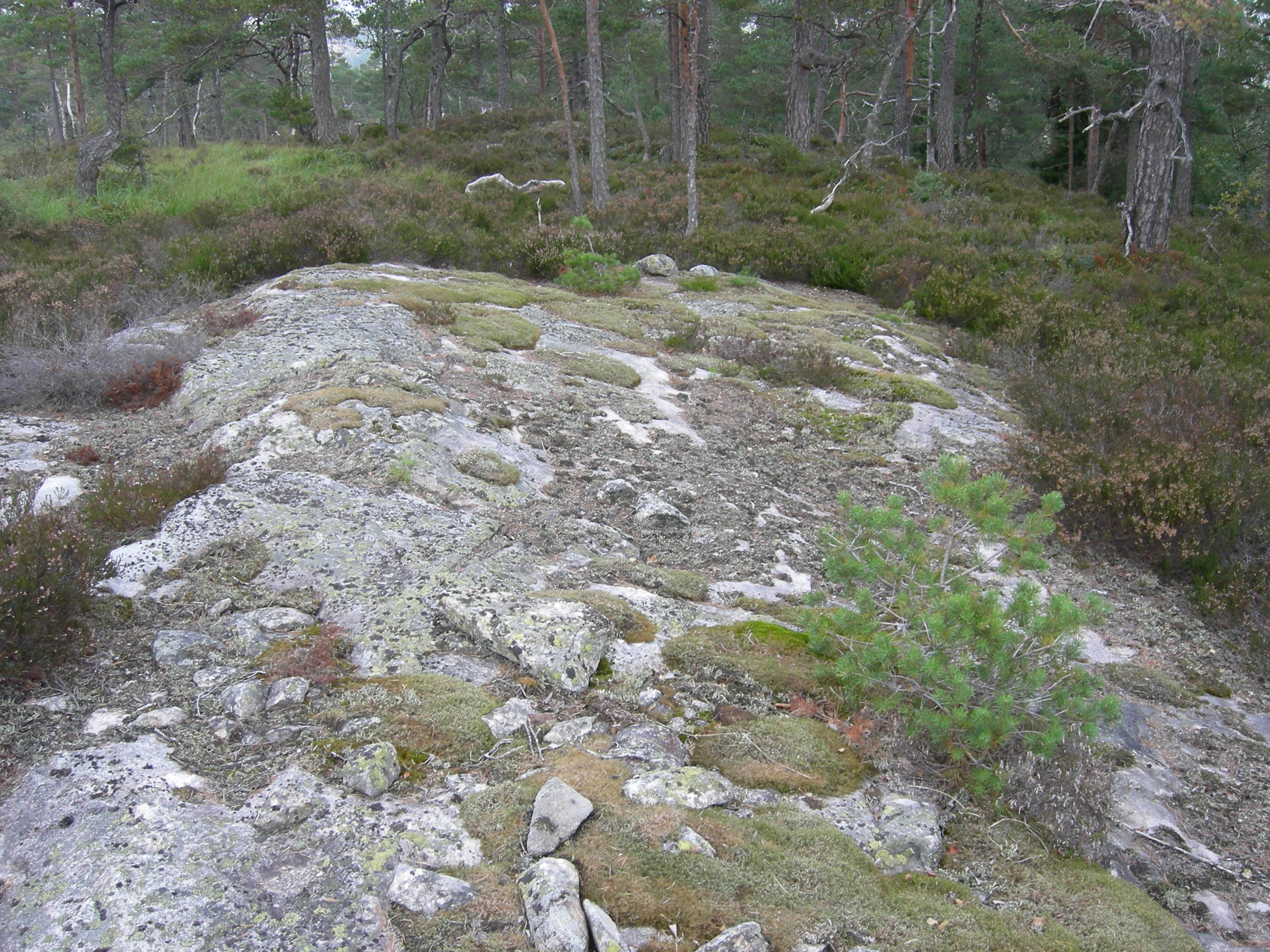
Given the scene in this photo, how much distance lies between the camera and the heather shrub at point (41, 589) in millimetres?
3043

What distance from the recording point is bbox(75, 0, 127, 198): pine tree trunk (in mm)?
14375

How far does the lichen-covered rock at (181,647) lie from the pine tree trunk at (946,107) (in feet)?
67.5

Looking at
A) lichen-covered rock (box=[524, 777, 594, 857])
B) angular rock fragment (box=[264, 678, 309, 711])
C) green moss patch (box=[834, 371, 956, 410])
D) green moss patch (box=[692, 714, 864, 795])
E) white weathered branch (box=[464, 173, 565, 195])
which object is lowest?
green moss patch (box=[692, 714, 864, 795])

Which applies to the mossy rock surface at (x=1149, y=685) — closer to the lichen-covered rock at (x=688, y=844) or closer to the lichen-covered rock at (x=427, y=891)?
the lichen-covered rock at (x=688, y=844)

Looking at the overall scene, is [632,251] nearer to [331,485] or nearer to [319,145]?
[331,485]

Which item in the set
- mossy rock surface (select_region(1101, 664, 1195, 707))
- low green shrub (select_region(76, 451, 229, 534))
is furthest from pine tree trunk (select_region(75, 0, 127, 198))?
mossy rock surface (select_region(1101, 664, 1195, 707))

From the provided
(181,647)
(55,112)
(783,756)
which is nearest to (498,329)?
(181,647)

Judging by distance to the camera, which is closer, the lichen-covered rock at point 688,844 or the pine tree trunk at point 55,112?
the lichen-covered rock at point 688,844

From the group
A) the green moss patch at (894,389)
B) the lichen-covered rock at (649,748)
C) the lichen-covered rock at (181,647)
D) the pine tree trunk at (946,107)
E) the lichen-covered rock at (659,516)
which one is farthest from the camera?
the pine tree trunk at (946,107)

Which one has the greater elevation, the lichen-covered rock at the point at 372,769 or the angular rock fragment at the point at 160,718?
the angular rock fragment at the point at 160,718

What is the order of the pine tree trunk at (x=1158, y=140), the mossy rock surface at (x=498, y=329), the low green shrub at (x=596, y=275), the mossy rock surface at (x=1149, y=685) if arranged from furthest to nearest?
1. the pine tree trunk at (x=1158, y=140)
2. the low green shrub at (x=596, y=275)
3. the mossy rock surface at (x=498, y=329)
4. the mossy rock surface at (x=1149, y=685)

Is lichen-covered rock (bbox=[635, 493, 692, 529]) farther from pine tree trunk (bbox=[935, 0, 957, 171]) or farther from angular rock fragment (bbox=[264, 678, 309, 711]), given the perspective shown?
pine tree trunk (bbox=[935, 0, 957, 171])

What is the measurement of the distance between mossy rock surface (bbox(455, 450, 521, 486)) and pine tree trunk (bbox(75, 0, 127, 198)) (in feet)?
42.9

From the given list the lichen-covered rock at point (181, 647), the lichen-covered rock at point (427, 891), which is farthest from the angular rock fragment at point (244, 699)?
the lichen-covered rock at point (427, 891)
